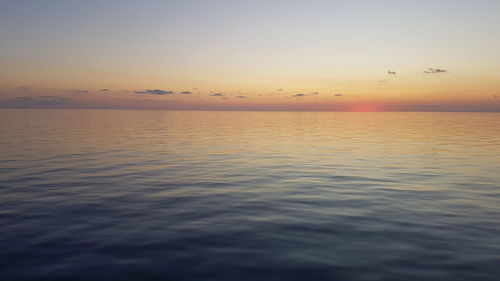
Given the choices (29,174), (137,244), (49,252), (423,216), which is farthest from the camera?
(29,174)

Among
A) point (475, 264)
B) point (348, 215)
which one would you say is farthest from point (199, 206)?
point (475, 264)

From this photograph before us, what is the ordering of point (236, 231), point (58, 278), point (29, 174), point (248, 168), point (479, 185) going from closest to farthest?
point (58, 278), point (236, 231), point (479, 185), point (29, 174), point (248, 168)

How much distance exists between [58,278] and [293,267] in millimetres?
5208

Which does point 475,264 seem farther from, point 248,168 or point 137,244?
point 248,168

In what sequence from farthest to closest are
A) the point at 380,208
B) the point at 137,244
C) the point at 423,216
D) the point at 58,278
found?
the point at 380,208 → the point at 423,216 → the point at 137,244 → the point at 58,278

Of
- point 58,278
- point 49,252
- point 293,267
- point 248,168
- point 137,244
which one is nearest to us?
point 58,278

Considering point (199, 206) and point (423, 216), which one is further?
point (199, 206)

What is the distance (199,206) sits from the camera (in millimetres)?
13594

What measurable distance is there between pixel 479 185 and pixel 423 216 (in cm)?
780

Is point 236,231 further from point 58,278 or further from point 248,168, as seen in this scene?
point 248,168

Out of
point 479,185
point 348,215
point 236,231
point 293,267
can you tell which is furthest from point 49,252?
point 479,185

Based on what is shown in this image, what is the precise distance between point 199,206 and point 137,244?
431 centimetres

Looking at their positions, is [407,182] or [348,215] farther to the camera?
[407,182]

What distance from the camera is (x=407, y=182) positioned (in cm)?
1842
